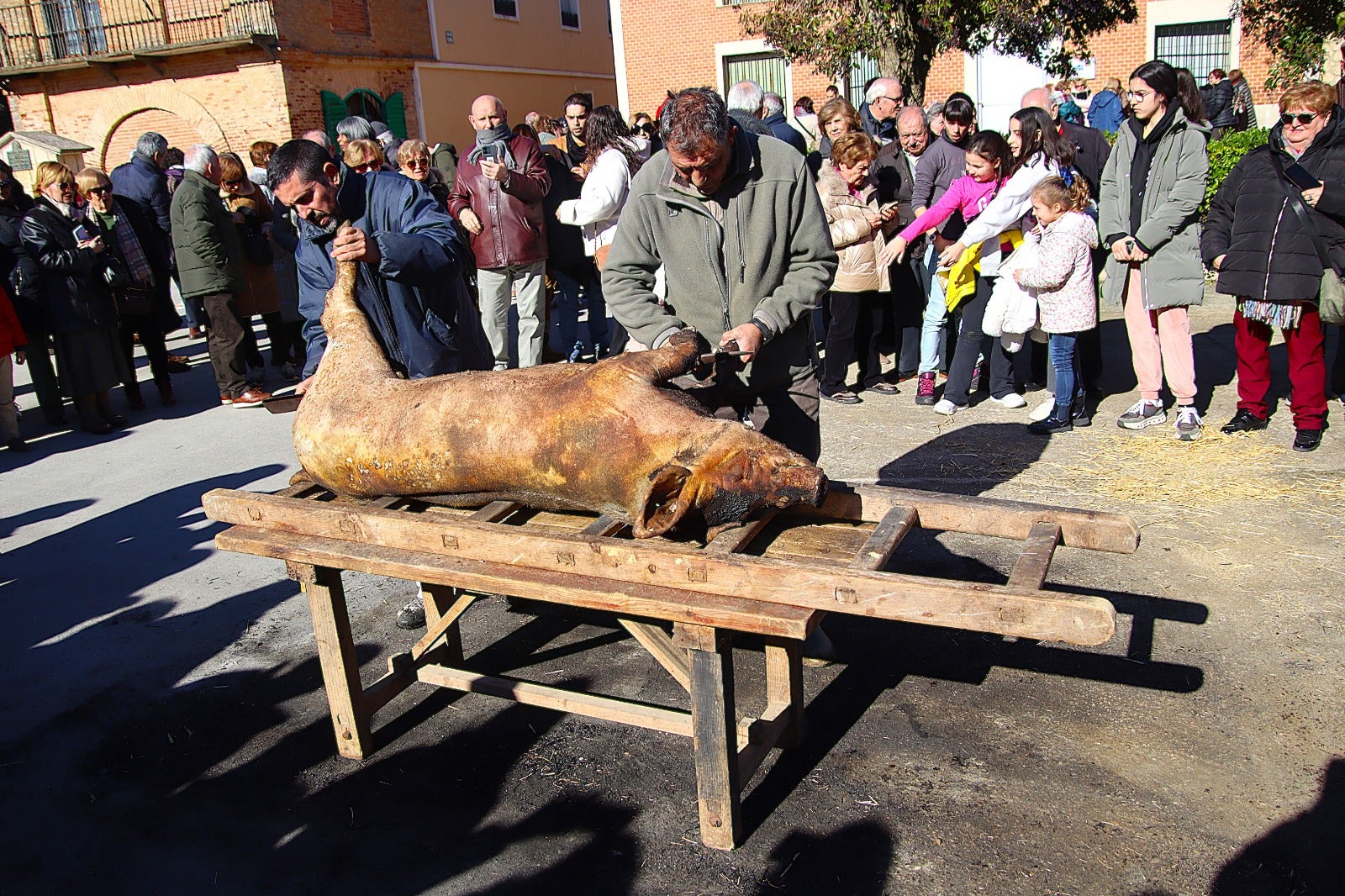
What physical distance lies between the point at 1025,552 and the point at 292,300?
25.0 ft

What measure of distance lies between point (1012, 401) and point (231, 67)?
2031 cm

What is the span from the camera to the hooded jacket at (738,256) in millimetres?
3457

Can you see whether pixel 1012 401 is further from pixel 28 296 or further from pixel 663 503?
pixel 28 296

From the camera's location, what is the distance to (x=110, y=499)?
20.6 ft

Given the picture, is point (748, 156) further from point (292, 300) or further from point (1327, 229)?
point (292, 300)

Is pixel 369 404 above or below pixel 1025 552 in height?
above

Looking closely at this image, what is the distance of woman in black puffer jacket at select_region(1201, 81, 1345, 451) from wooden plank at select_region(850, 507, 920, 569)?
12.1 feet

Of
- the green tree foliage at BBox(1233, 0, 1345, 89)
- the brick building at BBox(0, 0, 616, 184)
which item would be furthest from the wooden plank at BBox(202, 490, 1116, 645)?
the brick building at BBox(0, 0, 616, 184)

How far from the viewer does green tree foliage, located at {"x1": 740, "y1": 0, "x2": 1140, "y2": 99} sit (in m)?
11.9

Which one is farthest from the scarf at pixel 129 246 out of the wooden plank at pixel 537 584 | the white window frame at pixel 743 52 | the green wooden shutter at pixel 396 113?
the white window frame at pixel 743 52

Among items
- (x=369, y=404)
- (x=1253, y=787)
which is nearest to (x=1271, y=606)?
(x=1253, y=787)

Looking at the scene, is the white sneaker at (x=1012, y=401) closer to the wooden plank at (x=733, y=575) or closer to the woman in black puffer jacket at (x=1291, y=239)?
the woman in black puffer jacket at (x=1291, y=239)

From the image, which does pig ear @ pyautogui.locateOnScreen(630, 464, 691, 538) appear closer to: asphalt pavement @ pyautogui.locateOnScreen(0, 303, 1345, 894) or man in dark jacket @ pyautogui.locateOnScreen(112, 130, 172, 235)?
asphalt pavement @ pyautogui.locateOnScreen(0, 303, 1345, 894)

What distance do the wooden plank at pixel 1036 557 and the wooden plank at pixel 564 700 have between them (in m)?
1.20
